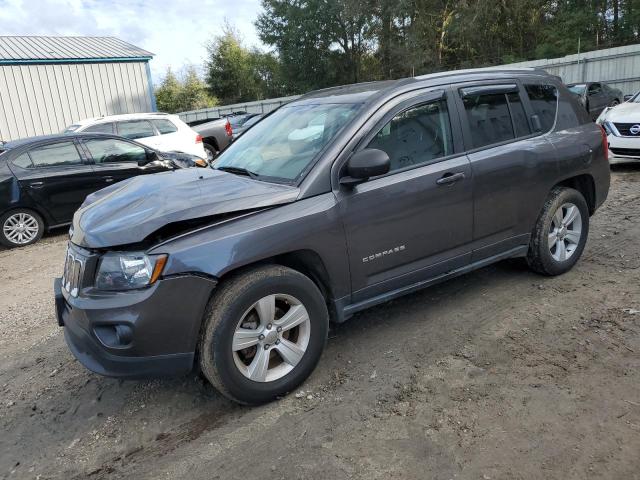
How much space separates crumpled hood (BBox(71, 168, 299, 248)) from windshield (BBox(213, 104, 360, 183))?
0.19m

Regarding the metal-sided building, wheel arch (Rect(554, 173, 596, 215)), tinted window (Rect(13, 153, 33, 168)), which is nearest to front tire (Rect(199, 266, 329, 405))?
wheel arch (Rect(554, 173, 596, 215))

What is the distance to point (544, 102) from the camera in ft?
14.7

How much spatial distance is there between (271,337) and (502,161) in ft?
7.45

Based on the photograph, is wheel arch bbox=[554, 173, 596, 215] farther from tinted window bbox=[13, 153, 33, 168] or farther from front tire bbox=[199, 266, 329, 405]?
tinted window bbox=[13, 153, 33, 168]

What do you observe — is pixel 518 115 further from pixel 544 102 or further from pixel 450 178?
pixel 450 178

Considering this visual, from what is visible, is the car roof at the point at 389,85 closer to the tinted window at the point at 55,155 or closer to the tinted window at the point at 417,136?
the tinted window at the point at 417,136

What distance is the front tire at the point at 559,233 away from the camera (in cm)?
436

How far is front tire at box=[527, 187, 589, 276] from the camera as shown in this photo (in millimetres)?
4359

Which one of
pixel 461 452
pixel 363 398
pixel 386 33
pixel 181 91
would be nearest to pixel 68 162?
pixel 363 398

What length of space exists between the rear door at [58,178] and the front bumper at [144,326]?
5417mm

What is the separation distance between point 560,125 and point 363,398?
304 centimetres

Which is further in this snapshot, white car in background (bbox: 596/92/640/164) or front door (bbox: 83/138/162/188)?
white car in background (bbox: 596/92/640/164)

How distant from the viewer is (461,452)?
2.55 meters

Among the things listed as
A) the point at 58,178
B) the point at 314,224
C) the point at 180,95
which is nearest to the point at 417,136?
the point at 314,224
